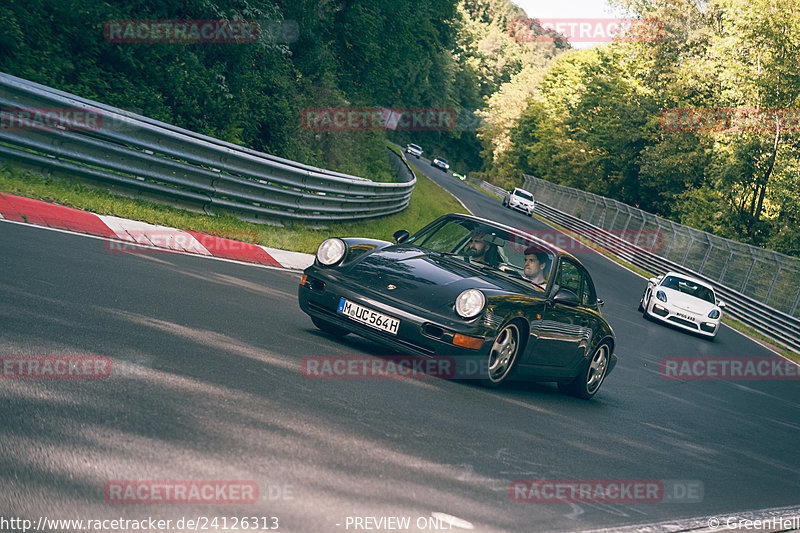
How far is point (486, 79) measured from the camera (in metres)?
134

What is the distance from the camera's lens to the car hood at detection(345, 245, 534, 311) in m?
7.04

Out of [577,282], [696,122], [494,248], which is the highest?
[696,122]

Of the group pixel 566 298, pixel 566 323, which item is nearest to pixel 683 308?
pixel 566 323

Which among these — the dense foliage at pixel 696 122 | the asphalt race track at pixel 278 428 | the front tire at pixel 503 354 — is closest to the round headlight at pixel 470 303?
the front tire at pixel 503 354

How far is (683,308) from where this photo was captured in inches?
795

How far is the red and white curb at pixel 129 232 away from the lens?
368 inches

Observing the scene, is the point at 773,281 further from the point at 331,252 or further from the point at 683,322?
the point at 331,252

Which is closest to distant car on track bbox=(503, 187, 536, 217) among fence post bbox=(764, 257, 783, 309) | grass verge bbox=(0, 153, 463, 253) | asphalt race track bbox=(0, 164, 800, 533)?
fence post bbox=(764, 257, 783, 309)

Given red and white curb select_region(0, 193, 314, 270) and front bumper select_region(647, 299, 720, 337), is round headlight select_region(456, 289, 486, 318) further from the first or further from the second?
front bumper select_region(647, 299, 720, 337)

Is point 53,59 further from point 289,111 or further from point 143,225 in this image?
point 289,111

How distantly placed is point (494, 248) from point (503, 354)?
130cm

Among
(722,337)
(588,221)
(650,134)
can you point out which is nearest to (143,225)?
(722,337)

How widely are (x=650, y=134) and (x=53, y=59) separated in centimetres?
4665

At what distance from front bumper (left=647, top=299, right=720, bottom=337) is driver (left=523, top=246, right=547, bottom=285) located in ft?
43.0
